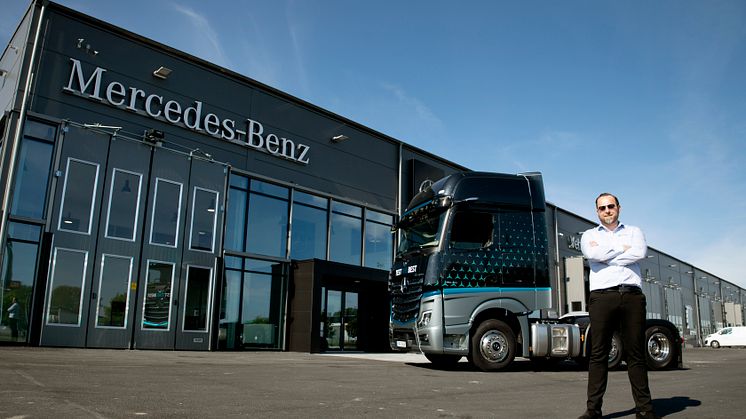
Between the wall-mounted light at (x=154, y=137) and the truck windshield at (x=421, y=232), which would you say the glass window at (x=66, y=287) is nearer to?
the wall-mounted light at (x=154, y=137)

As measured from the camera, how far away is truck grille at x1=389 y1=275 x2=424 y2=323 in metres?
9.80

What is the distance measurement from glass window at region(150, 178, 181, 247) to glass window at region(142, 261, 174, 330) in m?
0.72

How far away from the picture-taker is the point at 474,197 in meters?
10.0

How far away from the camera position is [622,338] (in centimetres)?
416

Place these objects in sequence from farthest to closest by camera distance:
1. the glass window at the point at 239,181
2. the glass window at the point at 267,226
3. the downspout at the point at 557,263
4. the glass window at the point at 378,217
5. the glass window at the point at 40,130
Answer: the downspout at the point at 557,263, the glass window at the point at 378,217, the glass window at the point at 267,226, the glass window at the point at 239,181, the glass window at the point at 40,130

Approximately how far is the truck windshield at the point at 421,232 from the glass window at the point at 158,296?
7.64m

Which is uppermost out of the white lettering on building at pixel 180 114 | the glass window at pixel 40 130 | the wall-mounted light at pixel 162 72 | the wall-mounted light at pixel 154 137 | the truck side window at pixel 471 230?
the wall-mounted light at pixel 162 72

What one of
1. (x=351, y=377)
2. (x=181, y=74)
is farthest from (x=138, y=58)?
(x=351, y=377)

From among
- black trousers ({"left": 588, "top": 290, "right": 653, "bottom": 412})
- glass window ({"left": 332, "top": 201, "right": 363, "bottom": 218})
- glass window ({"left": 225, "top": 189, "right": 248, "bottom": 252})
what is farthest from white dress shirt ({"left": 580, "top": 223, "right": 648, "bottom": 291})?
glass window ({"left": 332, "top": 201, "right": 363, "bottom": 218})

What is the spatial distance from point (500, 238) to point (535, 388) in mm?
3462

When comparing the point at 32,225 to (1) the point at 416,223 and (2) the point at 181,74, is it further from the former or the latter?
(1) the point at 416,223

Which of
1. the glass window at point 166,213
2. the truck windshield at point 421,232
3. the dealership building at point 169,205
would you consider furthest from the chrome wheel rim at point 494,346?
the glass window at point 166,213

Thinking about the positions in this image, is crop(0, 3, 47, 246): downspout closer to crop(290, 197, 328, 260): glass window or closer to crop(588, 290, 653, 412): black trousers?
crop(290, 197, 328, 260): glass window

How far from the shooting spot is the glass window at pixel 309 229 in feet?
62.5
